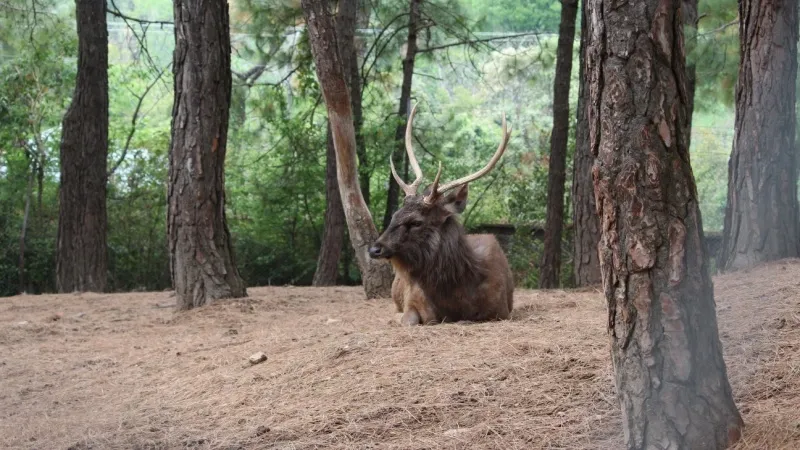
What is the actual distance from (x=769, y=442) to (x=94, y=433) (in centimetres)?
396

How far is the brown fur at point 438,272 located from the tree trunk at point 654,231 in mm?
3869

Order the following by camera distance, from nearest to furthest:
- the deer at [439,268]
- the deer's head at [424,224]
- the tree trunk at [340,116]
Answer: the deer's head at [424,224], the deer at [439,268], the tree trunk at [340,116]

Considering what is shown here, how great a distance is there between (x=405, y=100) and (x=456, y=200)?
9.31 metres

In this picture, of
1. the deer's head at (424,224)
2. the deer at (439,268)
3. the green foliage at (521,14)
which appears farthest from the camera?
the green foliage at (521,14)

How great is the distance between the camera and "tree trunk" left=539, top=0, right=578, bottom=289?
1328 centimetres

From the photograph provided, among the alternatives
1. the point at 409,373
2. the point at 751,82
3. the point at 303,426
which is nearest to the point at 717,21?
the point at 751,82

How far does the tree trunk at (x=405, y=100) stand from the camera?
1681 centimetres

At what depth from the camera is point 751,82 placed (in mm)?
8875

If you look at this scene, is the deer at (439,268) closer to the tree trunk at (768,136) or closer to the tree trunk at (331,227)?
the tree trunk at (768,136)

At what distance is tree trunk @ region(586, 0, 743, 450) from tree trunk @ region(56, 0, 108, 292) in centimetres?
1113

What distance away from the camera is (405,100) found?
57.3ft

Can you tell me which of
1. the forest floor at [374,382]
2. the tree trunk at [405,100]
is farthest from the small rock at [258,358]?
the tree trunk at [405,100]

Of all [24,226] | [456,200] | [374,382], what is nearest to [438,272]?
[456,200]

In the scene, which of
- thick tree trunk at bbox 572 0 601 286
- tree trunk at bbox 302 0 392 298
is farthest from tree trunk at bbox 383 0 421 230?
tree trunk at bbox 302 0 392 298
